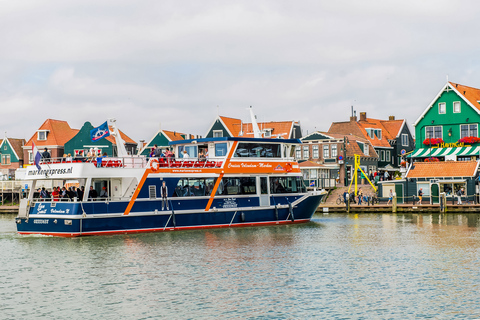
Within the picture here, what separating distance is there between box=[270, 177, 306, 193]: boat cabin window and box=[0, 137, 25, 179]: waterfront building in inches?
2385

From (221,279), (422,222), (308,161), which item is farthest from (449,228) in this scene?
(308,161)

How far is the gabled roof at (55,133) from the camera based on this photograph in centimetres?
8600

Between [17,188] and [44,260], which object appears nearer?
[44,260]

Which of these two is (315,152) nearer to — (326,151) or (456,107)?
(326,151)

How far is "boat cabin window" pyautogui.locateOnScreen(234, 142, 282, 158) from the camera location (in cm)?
3925

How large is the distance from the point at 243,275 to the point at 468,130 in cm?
4915

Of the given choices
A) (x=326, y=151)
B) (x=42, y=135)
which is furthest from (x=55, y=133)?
(x=326, y=151)

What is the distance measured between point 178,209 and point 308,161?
3897 centimetres

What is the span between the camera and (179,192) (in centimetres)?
3691

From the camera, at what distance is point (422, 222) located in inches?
1767

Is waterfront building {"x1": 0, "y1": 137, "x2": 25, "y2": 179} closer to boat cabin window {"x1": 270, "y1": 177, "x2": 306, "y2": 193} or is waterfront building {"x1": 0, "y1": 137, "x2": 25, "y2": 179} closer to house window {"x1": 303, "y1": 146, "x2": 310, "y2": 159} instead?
house window {"x1": 303, "y1": 146, "x2": 310, "y2": 159}

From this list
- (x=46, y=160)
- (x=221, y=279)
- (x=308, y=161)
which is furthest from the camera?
(x=308, y=161)

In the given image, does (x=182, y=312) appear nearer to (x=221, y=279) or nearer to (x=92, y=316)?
(x=92, y=316)

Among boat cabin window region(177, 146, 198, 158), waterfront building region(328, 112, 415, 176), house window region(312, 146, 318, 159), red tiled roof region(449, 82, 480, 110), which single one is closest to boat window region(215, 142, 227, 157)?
boat cabin window region(177, 146, 198, 158)
